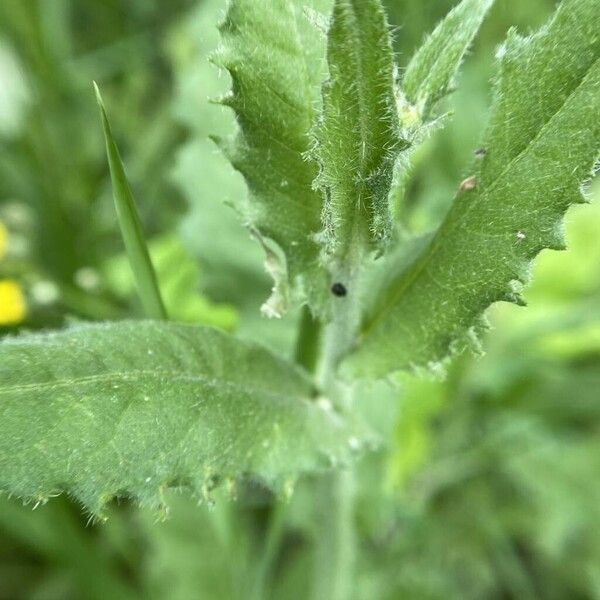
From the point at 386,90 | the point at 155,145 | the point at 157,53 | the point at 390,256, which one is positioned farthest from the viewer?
the point at 157,53

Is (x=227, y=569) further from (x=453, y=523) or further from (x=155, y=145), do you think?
(x=155, y=145)

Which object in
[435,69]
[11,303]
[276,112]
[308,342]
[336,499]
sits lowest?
[11,303]

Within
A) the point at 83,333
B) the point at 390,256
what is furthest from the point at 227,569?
the point at 83,333

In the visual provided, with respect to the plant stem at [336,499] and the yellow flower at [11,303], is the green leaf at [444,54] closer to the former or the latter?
the plant stem at [336,499]

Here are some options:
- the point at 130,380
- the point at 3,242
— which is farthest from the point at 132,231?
the point at 3,242

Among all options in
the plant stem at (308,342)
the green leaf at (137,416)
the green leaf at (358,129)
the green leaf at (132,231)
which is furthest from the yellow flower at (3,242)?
the green leaf at (358,129)

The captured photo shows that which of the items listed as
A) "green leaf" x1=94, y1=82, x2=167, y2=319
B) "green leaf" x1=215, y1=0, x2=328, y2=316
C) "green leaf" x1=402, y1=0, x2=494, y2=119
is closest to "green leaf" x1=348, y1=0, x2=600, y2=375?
"green leaf" x1=402, y1=0, x2=494, y2=119

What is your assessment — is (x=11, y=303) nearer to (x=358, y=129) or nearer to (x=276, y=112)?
(x=276, y=112)
